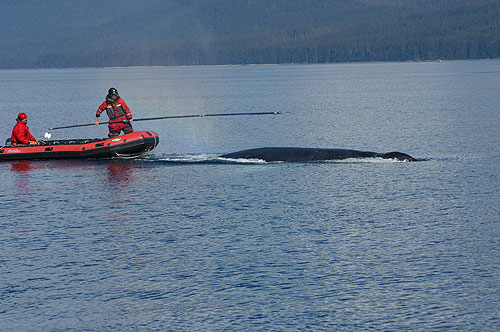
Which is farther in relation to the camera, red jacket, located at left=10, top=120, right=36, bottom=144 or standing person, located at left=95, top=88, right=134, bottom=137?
red jacket, located at left=10, top=120, right=36, bottom=144

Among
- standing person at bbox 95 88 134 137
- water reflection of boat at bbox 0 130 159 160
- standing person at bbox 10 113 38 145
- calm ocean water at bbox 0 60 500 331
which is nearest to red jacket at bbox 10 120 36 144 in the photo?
standing person at bbox 10 113 38 145

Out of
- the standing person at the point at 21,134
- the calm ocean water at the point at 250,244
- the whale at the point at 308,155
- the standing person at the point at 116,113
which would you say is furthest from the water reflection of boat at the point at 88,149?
the whale at the point at 308,155

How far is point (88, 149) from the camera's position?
33750 millimetres

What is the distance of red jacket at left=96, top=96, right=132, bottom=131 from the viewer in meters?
33.7

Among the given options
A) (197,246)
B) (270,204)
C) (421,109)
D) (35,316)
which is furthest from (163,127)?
(35,316)

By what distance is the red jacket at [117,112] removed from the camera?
33.7 m

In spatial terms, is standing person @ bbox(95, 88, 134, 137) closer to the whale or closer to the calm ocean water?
the calm ocean water

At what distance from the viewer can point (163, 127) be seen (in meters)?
57.3

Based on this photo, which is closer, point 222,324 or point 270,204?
point 222,324

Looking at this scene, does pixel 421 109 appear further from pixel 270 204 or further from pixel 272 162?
pixel 270 204

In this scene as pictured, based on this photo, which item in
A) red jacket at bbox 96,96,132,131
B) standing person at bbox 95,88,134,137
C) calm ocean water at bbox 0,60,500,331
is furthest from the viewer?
red jacket at bbox 96,96,132,131

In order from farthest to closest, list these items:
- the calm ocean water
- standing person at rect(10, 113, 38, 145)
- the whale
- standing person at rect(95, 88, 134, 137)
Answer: standing person at rect(10, 113, 38, 145), standing person at rect(95, 88, 134, 137), the whale, the calm ocean water

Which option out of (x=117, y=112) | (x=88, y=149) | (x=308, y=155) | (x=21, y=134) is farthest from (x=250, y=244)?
(x=21, y=134)

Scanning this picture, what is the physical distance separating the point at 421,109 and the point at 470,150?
33.0 metres
